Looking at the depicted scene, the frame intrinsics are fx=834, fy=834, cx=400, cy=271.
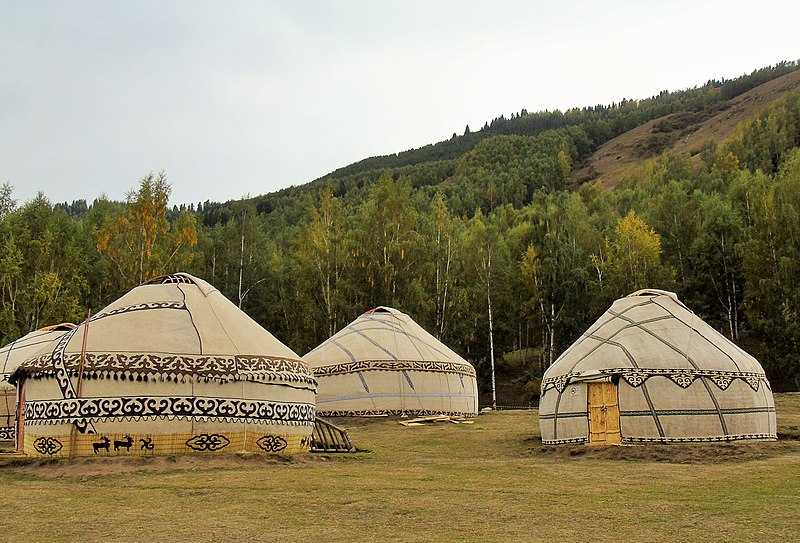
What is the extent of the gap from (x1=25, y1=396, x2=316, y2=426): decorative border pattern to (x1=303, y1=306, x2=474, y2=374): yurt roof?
7.87 metres

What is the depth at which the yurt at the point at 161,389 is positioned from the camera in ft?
31.0

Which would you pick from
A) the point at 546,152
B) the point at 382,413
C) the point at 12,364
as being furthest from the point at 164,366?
the point at 546,152

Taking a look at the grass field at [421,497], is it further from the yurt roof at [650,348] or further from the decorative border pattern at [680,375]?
the yurt roof at [650,348]

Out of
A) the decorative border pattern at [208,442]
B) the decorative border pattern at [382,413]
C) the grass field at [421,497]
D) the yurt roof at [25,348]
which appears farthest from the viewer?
the decorative border pattern at [382,413]

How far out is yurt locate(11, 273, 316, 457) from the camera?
9.46 m

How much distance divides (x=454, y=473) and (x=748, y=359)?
19.2 feet

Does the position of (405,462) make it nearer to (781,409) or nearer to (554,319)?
(781,409)

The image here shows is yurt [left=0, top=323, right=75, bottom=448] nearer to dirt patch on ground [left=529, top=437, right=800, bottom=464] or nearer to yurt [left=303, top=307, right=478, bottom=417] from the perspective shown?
yurt [left=303, top=307, right=478, bottom=417]

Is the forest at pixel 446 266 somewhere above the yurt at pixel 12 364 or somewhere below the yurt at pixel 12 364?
above

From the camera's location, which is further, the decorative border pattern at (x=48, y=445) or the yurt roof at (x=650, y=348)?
the yurt roof at (x=650, y=348)

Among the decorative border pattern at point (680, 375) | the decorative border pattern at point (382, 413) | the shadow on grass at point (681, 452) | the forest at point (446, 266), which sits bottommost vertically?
the shadow on grass at point (681, 452)

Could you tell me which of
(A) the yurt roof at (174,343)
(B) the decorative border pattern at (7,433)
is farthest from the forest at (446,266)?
(A) the yurt roof at (174,343)

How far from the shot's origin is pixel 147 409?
949 cm

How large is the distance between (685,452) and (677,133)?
9233 cm
